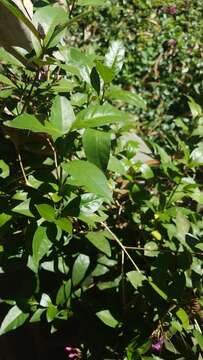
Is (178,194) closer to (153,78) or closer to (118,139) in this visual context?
(118,139)

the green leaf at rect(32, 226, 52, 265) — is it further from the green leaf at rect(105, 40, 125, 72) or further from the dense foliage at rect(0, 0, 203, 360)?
the green leaf at rect(105, 40, 125, 72)

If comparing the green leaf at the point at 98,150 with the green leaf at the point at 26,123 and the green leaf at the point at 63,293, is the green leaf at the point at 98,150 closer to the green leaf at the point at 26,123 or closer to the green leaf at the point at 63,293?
the green leaf at the point at 26,123

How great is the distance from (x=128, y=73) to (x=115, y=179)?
2286 mm

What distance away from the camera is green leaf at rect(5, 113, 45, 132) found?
3.35ft

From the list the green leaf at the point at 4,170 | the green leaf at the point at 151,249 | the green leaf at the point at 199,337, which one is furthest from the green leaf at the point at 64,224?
the green leaf at the point at 199,337

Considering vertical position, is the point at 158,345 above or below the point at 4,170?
below

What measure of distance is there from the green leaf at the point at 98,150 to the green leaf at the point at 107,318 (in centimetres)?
70

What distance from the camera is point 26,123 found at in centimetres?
104

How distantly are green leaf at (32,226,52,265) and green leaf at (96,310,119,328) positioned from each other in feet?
1.44

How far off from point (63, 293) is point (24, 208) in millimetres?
438

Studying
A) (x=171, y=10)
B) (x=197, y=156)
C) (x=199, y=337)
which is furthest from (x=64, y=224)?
(x=171, y=10)

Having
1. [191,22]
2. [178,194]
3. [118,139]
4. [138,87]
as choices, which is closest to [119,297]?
[178,194]

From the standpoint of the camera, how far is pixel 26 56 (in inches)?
52.8

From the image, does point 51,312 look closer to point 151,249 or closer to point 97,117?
point 151,249
